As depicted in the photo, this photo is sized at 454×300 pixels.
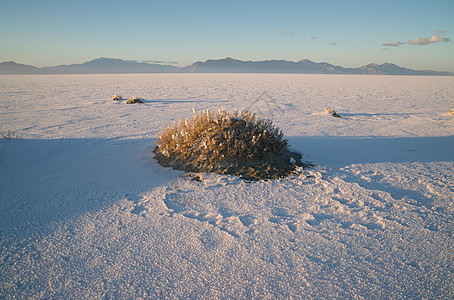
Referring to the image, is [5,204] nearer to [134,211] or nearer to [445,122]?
[134,211]

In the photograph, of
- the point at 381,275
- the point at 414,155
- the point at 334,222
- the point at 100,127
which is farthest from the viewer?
the point at 100,127

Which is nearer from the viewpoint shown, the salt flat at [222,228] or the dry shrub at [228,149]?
the salt flat at [222,228]

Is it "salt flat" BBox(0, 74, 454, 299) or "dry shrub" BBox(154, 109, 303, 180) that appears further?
"dry shrub" BBox(154, 109, 303, 180)

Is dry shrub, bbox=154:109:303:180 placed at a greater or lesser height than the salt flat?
greater

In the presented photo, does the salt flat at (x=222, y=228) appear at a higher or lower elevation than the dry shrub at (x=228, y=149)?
lower

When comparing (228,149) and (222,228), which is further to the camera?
(228,149)

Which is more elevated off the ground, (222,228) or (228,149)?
(228,149)

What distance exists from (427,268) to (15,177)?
18.3 ft

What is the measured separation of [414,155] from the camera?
210 inches

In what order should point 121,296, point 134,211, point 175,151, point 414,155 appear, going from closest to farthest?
1. point 121,296
2. point 134,211
3. point 175,151
4. point 414,155

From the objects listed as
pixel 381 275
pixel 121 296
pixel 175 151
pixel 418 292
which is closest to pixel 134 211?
pixel 121 296

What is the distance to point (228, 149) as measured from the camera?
4203 mm

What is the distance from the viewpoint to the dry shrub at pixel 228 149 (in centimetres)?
420

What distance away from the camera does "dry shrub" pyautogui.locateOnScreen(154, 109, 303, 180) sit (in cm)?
420
